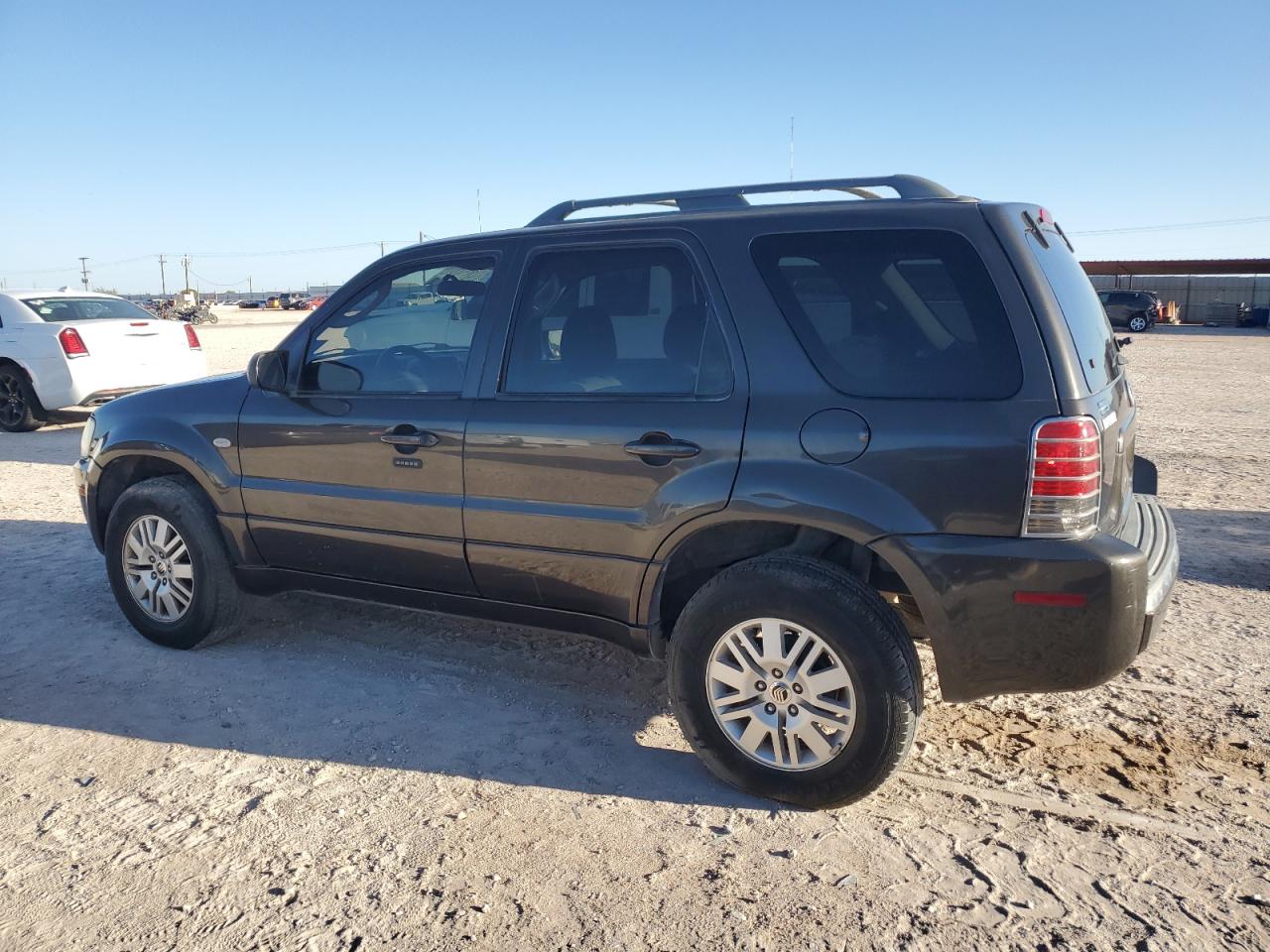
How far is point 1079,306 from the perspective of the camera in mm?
3268

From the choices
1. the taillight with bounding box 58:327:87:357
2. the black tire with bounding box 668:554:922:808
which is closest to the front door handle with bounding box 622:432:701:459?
the black tire with bounding box 668:554:922:808

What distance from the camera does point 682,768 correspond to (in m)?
3.54

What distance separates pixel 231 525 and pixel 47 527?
11.6 feet

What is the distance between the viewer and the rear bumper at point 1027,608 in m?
2.87

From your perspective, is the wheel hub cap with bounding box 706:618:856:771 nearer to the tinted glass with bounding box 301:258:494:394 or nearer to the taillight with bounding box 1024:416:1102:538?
the taillight with bounding box 1024:416:1102:538

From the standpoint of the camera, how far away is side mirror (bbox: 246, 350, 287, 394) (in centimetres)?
427

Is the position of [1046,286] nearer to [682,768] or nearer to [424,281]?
[682,768]

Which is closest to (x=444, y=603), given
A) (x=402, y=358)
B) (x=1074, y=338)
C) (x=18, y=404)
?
(x=402, y=358)

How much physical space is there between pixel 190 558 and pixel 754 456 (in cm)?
276

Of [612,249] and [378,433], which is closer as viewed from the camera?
[612,249]

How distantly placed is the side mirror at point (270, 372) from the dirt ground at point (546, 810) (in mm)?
1268

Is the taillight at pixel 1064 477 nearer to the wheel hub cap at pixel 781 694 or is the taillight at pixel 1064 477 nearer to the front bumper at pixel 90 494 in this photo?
the wheel hub cap at pixel 781 694

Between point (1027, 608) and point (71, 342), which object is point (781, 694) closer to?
point (1027, 608)

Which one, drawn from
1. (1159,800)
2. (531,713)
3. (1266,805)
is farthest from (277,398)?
(1266,805)
